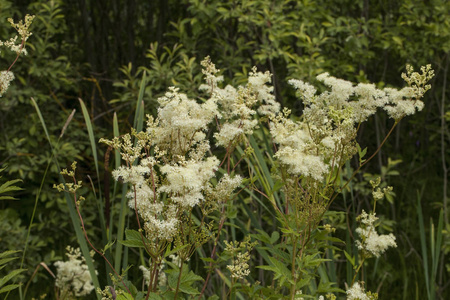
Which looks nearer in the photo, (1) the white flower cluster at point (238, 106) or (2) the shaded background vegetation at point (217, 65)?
(1) the white flower cluster at point (238, 106)

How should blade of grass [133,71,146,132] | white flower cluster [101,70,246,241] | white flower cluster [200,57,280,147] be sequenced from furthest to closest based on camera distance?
blade of grass [133,71,146,132], white flower cluster [200,57,280,147], white flower cluster [101,70,246,241]

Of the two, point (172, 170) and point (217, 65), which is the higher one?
point (172, 170)

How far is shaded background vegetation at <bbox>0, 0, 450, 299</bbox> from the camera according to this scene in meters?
3.99

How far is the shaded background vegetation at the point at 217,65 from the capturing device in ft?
13.1

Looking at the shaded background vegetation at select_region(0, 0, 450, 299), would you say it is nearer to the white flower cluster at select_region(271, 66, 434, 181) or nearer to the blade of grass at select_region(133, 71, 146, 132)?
the blade of grass at select_region(133, 71, 146, 132)

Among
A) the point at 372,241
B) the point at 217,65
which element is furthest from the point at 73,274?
the point at 217,65

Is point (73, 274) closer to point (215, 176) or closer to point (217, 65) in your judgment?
point (215, 176)

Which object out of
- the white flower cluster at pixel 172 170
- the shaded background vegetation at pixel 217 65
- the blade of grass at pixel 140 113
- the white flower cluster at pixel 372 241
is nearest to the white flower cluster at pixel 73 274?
the blade of grass at pixel 140 113

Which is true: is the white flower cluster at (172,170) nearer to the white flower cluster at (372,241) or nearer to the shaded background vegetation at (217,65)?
the white flower cluster at (372,241)

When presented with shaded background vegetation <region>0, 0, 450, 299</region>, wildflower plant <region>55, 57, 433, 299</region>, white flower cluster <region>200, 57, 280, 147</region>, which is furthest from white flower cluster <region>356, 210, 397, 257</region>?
shaded background vegetation <region>0, 0, 450, 299</region>

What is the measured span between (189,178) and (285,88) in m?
2.97

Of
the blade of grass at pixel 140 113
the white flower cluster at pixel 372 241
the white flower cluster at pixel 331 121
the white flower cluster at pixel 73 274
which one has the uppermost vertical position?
the white flower cluster at pixel 331 121

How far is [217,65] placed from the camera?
14.6 ft

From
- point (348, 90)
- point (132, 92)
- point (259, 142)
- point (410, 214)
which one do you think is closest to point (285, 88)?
point (259, 142)
